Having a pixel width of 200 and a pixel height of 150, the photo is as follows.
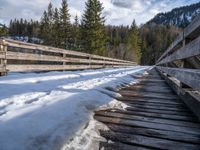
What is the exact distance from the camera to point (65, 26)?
119 feet

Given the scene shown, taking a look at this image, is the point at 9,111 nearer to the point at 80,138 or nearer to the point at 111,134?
the point at 80,138

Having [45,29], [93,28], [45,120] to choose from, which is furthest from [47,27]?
[45,120]

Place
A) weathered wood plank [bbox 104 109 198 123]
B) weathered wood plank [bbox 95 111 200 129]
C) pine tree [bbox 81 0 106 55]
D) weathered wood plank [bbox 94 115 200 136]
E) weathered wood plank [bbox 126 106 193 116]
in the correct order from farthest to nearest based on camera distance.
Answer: pine tree [bbox 81 0 106 55] < weathered wood plank [bbox 126 106 193 116] < weathered wood plank [bbox 104 109 198 123] < weathered wood plank [bbox 95 111 200 129] < weathered wood plank [bbox 94 115 200 136]

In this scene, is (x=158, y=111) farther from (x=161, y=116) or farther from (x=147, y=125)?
(x=147, y=125)

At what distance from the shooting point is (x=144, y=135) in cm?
A: 197

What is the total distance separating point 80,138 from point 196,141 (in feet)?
3.18

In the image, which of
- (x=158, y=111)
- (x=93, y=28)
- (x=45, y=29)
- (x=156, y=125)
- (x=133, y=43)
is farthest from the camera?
(x=133, y=43)

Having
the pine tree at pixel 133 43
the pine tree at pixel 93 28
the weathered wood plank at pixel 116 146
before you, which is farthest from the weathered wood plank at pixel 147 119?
the pine tree at pixel 133 43

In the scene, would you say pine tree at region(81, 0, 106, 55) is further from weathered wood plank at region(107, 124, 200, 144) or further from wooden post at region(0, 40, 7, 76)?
weathered wood plank at region(107, 124, 200, 144)

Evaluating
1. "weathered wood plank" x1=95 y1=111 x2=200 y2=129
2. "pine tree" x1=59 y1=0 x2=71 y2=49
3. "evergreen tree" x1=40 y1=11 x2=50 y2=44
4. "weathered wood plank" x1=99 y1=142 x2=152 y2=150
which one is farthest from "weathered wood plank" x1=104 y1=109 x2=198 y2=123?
"evergreen tree" x1=40 y1=11 x2=50 y2=44

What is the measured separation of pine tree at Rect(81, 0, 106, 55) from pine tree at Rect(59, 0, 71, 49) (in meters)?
7.97

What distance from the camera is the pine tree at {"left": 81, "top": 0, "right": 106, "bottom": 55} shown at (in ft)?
91.7

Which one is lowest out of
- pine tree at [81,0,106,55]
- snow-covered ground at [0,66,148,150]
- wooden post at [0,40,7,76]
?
snow-covered ground at [0,66,148,150]

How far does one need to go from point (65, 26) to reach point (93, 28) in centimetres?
936
